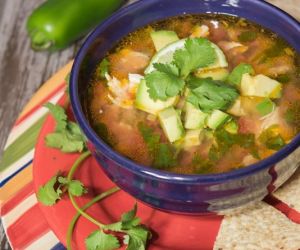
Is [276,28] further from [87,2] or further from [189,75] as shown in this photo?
[87,2]

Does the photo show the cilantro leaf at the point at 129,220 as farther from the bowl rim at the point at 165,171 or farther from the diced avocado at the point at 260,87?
the diced avocado at the point at 260,87

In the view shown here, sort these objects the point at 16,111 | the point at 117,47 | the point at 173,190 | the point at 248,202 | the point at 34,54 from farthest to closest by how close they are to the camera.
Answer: the point at 34,54 < the point at 16,111 < the point at 117,47 < the point at 248,202 < the point at 173,190

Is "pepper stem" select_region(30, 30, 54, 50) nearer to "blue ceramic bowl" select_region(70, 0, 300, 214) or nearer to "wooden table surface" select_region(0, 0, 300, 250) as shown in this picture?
"wooden table surface" select_region(0, 0, 300, 250)

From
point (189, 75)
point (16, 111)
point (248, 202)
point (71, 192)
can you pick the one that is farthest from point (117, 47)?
point (16, 111)

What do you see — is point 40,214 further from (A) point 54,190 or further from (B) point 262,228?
(B) point 262,228

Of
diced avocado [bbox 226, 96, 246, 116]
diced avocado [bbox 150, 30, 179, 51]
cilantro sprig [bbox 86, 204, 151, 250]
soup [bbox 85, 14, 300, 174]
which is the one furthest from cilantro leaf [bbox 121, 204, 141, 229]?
diced avocado [bbox 150, 30, 179, 51]

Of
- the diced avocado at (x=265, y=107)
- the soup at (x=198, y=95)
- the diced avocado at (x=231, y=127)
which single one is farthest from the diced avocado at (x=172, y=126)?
the diced avocado at (x=265, y=107)
